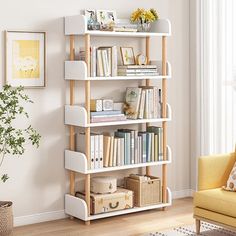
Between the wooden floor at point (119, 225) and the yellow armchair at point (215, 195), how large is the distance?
0.50 metres

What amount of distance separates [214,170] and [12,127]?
5.54 feet

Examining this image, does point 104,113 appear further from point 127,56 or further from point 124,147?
point 127,56

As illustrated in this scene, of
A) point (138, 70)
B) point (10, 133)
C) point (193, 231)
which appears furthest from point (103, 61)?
point (193, 231)

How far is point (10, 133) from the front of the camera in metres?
4.86

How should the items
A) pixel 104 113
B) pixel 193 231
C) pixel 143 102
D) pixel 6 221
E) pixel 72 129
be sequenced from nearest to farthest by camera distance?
pixel 6 221 < pixel 193 231 < pixel 104 113 < pixel 72 129 < pixel 143 102

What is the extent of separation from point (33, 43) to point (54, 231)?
1.57 m

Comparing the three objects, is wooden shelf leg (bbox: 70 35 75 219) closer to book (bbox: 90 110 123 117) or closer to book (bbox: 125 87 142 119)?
book (bbox: 90 110 123 117)

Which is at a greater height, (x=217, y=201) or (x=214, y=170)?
(x=214, y=170)

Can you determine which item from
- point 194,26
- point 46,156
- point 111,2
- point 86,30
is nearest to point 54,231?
point 46,156

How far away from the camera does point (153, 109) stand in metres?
5.36

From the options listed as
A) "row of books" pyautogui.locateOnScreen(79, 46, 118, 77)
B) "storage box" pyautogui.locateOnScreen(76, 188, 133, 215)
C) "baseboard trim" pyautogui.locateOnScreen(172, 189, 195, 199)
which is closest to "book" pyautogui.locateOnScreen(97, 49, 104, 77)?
"row of books" pyautogui.locateOnScreen(79, 46, 118, 77)

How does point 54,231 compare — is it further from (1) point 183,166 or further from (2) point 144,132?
(1) point 183,166

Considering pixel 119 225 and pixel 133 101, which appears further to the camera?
pixel 133 101

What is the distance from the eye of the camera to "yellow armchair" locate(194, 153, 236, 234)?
4297 mm
